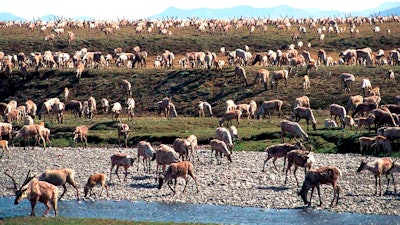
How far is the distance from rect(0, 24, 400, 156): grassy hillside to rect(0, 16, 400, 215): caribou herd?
86cm

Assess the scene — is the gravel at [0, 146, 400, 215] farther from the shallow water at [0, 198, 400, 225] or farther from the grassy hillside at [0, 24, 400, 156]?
the grassy hillside at [0, 24, 400, 156]

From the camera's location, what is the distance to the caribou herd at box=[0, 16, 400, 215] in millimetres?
31281

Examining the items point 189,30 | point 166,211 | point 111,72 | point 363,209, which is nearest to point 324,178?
point 363,209

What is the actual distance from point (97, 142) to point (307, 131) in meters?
13.2

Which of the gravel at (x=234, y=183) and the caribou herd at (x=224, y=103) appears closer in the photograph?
the gravel at (x=234, y=183)

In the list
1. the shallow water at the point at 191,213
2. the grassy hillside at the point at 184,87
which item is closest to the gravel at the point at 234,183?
the shallow water at the point at 191,213

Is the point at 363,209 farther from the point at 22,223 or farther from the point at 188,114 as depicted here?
the point at 188,114

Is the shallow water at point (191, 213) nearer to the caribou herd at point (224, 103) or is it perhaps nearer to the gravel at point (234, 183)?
the gravel at point (234, 183)

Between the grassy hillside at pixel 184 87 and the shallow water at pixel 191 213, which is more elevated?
the grassy hillside at pixel 184 87

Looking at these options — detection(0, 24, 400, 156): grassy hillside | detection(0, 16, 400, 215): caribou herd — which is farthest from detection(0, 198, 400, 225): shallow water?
detection(0, 24, 400, 156): grassy hillside

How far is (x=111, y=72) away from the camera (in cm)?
6725

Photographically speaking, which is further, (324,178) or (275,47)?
(275,47)

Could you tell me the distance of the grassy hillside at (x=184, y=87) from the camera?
46878mm

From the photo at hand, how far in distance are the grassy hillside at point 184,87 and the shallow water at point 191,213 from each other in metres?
14.3
